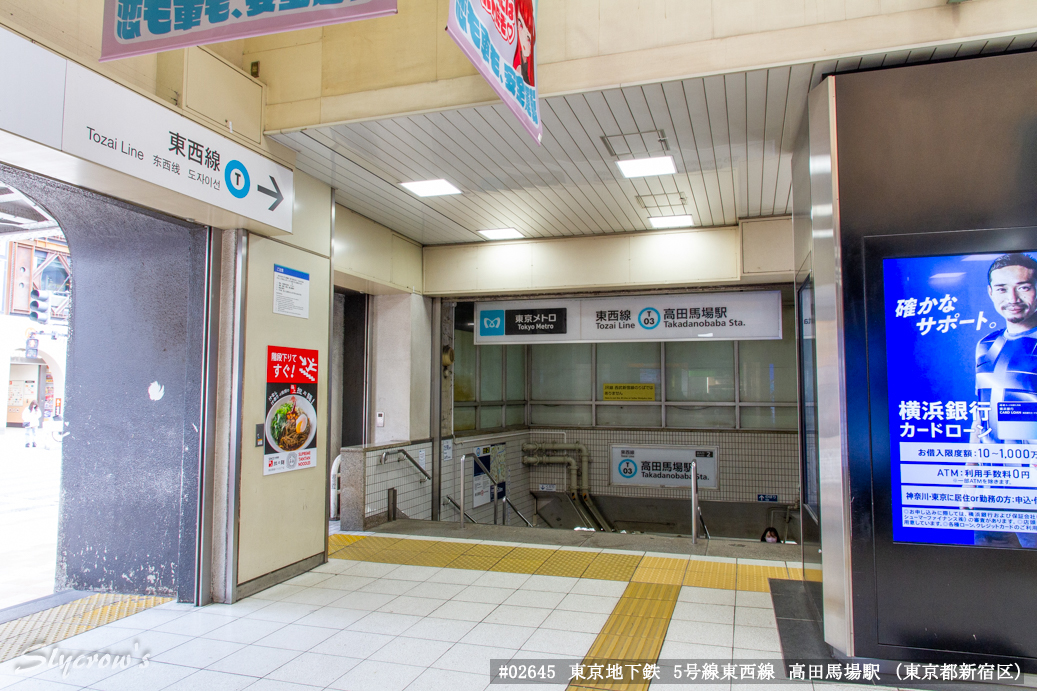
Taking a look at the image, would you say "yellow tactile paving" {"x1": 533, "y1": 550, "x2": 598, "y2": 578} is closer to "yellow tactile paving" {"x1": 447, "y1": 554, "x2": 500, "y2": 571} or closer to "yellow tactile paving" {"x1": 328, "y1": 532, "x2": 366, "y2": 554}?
"yellow tactile paving" {"x1": 447, "y1": 554, "x2": 500, "y2": 571}

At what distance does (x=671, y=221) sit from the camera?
266 inches

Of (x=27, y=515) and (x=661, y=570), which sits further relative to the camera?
(x=27, y=515)

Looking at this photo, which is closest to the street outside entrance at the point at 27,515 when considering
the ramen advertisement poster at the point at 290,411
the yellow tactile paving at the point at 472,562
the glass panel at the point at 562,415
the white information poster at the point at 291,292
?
the ramen advertisement poster at the point at 290,411

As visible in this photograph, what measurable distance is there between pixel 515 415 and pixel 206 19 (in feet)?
27.7

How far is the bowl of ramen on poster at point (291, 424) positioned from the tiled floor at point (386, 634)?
1.01 meters

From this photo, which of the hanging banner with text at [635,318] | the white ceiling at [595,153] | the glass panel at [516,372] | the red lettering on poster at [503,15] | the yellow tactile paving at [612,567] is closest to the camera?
the red lettering on poster at [503,15]

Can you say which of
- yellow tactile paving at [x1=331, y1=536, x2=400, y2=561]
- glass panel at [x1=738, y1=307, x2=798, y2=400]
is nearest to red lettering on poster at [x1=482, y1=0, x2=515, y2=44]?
yellow tactile paving at [x1=331, y1=536, x2=400, y2=561]

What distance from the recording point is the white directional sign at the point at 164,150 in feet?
10.3

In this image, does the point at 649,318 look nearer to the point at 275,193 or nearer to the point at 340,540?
the point at 340,540

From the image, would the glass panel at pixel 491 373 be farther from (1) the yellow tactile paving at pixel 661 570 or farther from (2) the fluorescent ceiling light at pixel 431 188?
(1) the yellow tactile paving at pixel 661 570

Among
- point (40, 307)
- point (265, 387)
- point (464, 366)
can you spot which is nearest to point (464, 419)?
point (464, 366)

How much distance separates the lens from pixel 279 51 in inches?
181

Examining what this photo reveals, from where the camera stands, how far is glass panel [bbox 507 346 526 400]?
417 inches

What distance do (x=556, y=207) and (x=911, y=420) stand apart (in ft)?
12.8
